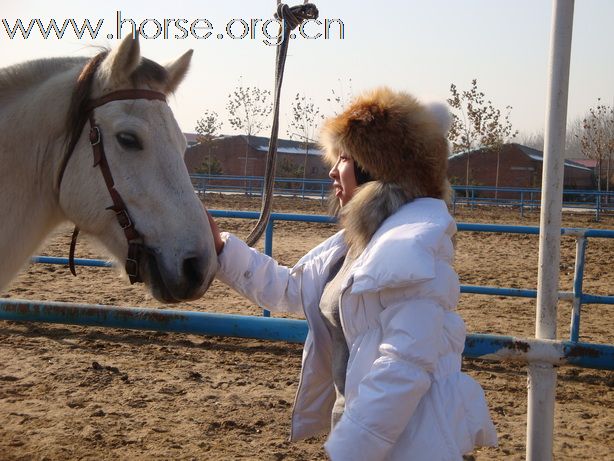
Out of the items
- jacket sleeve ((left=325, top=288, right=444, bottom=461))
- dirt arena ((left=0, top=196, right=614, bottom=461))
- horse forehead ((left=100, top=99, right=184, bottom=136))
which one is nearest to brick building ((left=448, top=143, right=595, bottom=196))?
dirt arena ((left=0, top=196, right=614, bottom=461))

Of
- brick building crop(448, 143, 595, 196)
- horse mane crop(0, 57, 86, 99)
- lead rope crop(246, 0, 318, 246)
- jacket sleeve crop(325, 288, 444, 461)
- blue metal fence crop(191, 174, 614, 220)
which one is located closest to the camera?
jacket sleeve crop(325, 288, 444, 461)

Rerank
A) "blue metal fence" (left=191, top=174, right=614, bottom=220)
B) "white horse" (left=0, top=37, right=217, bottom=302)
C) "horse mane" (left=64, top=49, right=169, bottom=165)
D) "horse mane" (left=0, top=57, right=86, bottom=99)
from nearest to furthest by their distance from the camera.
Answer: "white horse" (left=0, top=37, right=217, bottom=302), "horse mane" (left=64, top=49, right=169, bottom=165), "horse mane" (left=0, top=57, right=86, bottom=99), "blue metal fence" (left=191, top=174, right=614, bottom=220)

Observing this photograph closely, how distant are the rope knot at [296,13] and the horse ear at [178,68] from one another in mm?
389

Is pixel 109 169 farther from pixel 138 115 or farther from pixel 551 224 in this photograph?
pixel 551 224

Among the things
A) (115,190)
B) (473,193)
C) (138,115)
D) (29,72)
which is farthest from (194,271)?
(473,193)

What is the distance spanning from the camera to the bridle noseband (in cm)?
200

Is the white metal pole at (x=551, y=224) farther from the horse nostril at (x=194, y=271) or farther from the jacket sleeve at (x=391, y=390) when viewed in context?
the horse nostril at (x=194, y=271)

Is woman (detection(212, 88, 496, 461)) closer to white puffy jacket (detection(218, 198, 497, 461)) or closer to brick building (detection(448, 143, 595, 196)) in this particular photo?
white puffy jacket (detection(218, 198, 497, 461))

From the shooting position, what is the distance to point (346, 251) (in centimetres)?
211

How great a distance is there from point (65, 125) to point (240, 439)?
2236 mm

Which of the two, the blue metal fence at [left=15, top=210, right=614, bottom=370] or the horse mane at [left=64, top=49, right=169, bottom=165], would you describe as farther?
the horse mane at [left=64, top=49, right=169, bottom=165]

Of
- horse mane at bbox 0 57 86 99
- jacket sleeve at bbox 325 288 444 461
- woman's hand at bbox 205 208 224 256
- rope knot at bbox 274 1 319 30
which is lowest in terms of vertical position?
jacket sleeve at bbox 325 288 444 461

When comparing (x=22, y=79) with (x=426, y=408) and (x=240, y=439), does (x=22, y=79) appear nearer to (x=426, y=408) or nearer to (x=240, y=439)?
(x=426, y=408)

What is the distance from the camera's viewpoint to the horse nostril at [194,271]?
6.33 feet
